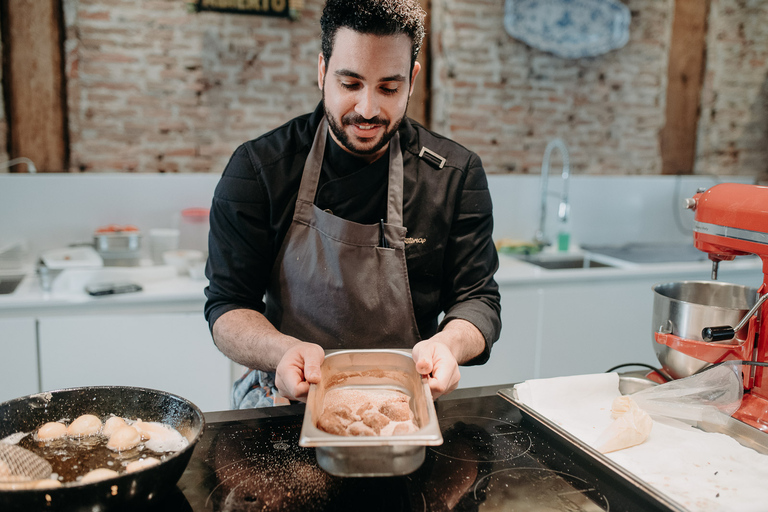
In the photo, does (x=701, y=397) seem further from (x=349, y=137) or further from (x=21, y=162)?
(x=21, y=162)

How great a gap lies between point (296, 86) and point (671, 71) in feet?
8.72

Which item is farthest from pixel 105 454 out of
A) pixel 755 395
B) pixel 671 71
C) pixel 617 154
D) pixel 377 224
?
Answer: pixel 671 71

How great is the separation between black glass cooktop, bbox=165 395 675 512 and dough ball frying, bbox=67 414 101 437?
18cm

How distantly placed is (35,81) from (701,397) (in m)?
3.35

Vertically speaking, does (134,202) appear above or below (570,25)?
below

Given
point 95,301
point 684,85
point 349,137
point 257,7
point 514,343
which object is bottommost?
point 514,343

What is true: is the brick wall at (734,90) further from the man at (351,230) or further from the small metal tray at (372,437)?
the small metal tray at (372,437)

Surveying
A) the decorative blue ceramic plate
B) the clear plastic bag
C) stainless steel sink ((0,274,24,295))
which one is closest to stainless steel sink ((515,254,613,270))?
the decorative blue ceramic plate

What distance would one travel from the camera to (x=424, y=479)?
103 centimetres

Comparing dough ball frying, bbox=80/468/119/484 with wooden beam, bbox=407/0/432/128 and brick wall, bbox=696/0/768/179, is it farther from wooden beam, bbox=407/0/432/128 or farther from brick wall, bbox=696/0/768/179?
brick wall, bbox=696/0/768/179

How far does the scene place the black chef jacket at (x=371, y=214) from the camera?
5.23 feet

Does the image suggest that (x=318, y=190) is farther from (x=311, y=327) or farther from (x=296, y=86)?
(x=296, y=86)

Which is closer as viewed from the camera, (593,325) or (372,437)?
(372,437)

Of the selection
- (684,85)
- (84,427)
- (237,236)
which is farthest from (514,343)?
(684,85)
